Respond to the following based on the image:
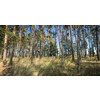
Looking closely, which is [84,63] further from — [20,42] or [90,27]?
[20,42]

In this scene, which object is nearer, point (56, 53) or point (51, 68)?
point (51, 68)

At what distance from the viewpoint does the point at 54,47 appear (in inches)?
142

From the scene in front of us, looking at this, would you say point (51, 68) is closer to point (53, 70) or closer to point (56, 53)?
point (53, 70)

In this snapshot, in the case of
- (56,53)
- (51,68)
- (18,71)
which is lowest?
(18,71)

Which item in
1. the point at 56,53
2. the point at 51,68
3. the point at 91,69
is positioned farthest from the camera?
the point at 56,53

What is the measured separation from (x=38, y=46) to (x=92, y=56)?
10.7ft

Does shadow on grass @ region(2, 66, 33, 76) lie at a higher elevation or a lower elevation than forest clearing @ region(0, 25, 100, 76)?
lower

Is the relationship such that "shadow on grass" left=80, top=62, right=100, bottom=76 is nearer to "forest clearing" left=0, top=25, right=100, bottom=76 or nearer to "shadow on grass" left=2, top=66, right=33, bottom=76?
"forest clearing" left=0, top=25, right=100, bottom=76

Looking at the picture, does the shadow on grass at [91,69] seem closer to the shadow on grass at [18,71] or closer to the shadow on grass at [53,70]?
the shadow on grass at [53,70]

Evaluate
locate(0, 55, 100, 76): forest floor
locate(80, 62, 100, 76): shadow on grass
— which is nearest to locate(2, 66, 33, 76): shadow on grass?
locate(0, 55, 100, 76): forest floor

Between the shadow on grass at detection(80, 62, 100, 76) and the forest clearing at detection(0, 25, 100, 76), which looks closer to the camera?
the shadow on grass at detection(80, 62, 100, 76)

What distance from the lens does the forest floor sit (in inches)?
115

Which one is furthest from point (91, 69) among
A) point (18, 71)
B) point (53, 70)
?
point (18, 71)

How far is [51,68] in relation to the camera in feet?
10.2
